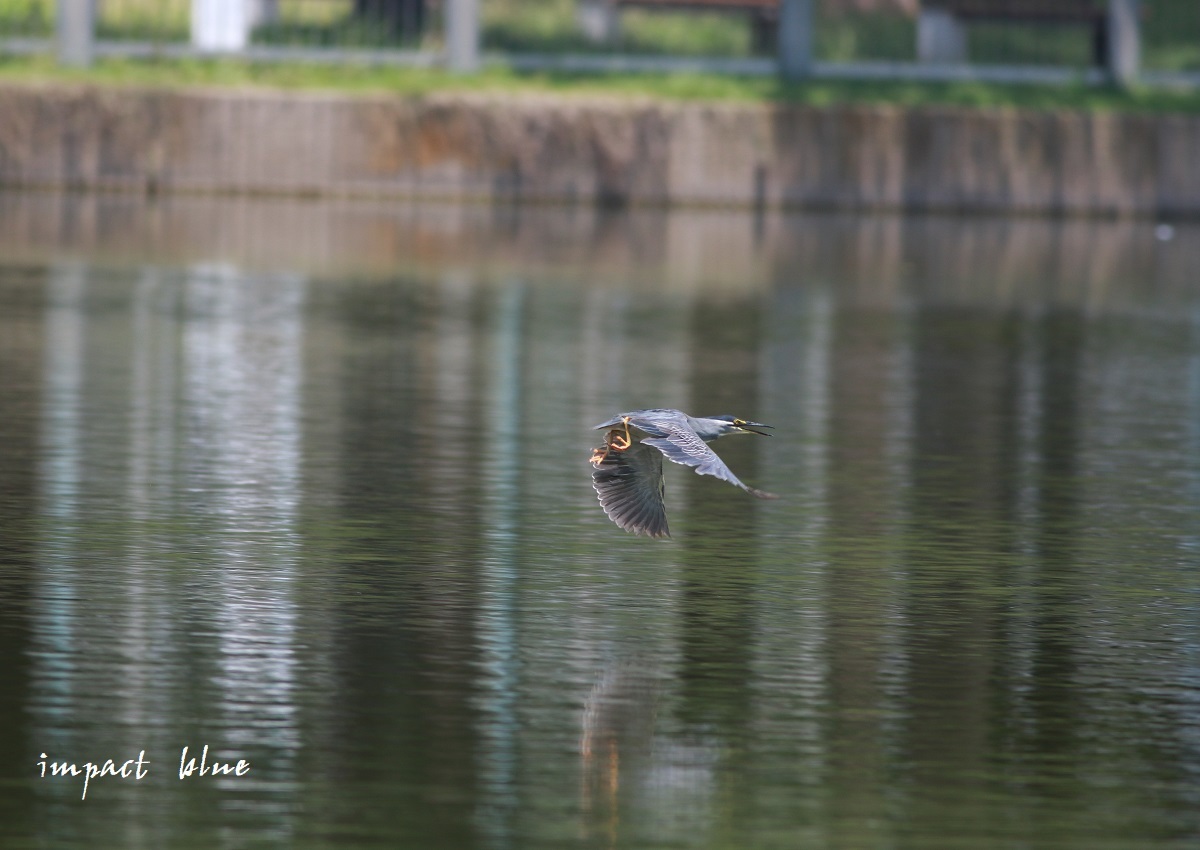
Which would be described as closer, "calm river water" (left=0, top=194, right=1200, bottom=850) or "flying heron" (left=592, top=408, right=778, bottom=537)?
"calm river water" (left=0, top=194, right=1200, bottom=850)

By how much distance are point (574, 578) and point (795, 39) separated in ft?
68.1

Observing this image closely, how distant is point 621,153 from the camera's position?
2602 cm

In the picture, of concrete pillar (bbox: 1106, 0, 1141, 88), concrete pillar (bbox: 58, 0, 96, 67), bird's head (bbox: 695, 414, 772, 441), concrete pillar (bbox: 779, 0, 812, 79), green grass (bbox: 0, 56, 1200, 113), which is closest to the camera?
bird's head (bbox: 695, 414, 772, 441)

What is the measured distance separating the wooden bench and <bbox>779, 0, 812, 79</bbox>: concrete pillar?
5.16 feet

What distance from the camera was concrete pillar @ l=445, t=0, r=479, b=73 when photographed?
91.4 feet

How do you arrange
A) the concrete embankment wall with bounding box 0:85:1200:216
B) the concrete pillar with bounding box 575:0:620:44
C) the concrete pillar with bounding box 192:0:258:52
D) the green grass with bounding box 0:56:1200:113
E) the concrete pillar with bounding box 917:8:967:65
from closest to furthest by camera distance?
the concrete embankment wall with bounding box 0:85:1200:216 → the green grass with bounding box 0:56:1200:113 → the concrete pillar with bounding box 192:0:258:52 → the concrete pillar with bounding box 575:0:620:44 → the concrete pillar with bounding box 917:8:967:65

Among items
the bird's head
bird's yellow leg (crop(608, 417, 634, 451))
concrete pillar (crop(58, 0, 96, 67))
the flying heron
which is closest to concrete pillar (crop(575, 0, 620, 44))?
concrete pillar (crop(58, 0, 96, 67))

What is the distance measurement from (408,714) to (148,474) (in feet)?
12.9

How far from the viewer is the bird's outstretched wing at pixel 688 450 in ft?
22.4

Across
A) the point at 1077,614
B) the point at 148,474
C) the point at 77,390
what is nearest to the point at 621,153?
the point at 77,390

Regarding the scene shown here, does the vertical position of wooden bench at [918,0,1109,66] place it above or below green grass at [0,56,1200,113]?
above

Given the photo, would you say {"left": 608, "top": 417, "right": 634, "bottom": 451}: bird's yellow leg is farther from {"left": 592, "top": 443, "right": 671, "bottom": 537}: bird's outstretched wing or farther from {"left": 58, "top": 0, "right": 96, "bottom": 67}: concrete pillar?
{"left": 58, "top": 0, "right": 96, "bottom": 67}: concrete pillar

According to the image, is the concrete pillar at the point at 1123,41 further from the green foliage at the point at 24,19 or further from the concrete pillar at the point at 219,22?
the green foliage at the point at 24,19

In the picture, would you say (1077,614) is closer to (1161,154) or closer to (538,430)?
(538,430)
